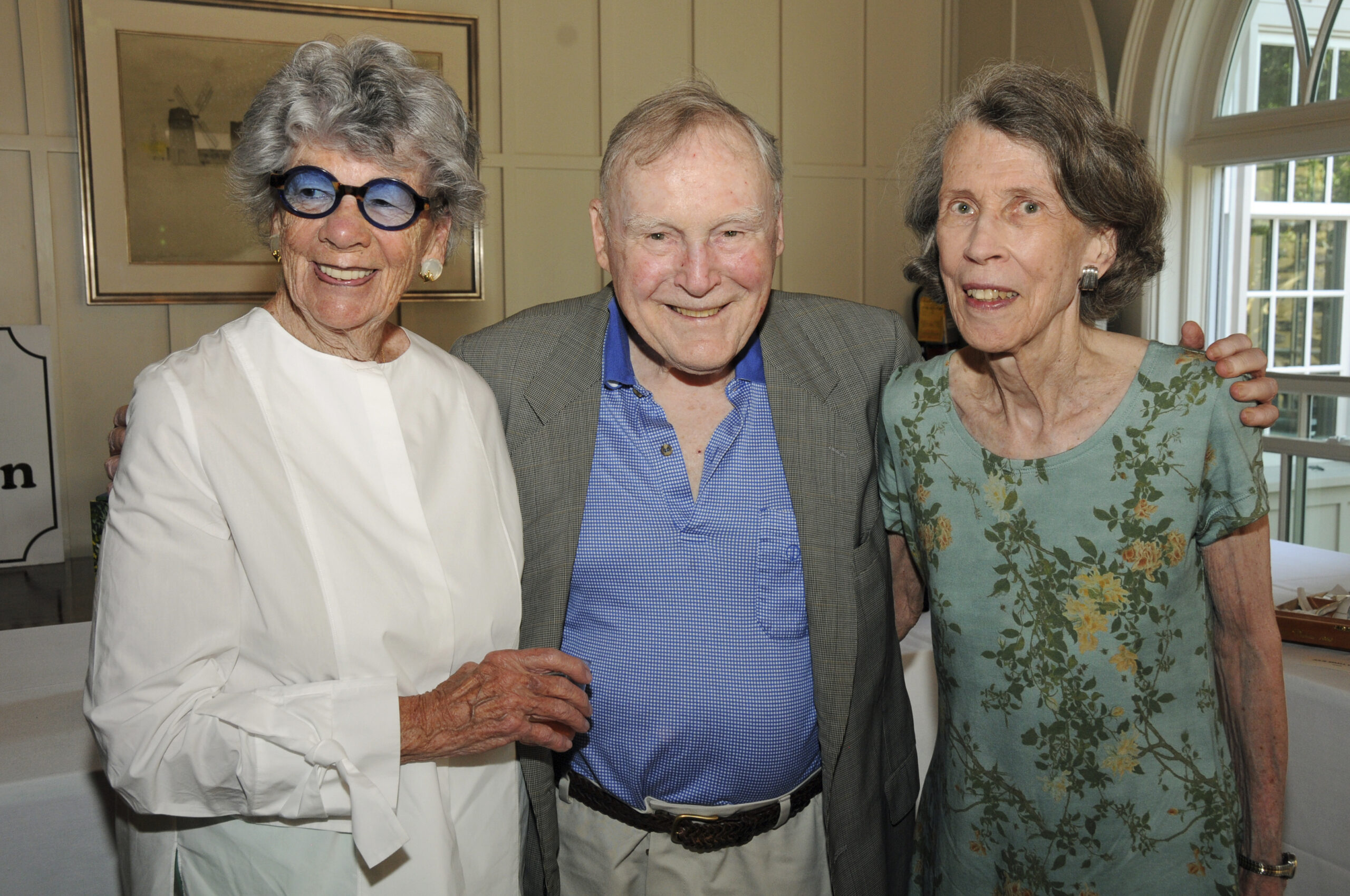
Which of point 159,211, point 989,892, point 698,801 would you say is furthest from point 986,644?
point 159,211

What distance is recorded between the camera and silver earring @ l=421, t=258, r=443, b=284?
1.55 metres

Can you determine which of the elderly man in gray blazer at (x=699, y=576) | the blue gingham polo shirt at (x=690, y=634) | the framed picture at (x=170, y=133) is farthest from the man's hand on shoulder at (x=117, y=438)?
the framed picture at (x=170, y=133)

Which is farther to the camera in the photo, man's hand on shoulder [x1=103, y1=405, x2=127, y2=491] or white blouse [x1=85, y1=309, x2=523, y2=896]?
man's hand on shoulder [x1=103, y1=405, x2=127, y2=491]

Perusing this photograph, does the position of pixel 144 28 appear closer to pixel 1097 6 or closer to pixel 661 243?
pixel 661 243

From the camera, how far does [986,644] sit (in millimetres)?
1493

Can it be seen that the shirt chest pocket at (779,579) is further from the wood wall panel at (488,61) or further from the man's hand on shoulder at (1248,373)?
the wood wall panel at (488,61)


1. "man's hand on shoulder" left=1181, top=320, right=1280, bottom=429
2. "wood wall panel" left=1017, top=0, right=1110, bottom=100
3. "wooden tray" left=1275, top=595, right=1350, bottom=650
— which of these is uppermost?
"wood wall panel" left=1017, top=0, right=1110, bottom=100

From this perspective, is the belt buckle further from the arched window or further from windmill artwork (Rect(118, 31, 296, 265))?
the arched window

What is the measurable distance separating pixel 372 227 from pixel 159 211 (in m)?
3.21

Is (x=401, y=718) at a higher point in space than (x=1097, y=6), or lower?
lower

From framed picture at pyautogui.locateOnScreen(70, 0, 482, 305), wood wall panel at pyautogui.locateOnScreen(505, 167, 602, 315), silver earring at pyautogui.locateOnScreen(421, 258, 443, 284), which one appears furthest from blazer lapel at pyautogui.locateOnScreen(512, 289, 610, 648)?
wood wall panel at pyautogui.locateOnScreen(505, 167, 602, 315)

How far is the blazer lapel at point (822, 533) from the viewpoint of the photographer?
5.24 feet

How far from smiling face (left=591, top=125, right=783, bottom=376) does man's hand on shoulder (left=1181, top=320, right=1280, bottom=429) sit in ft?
2.19

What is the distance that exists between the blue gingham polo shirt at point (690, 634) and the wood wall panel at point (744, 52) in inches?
156
